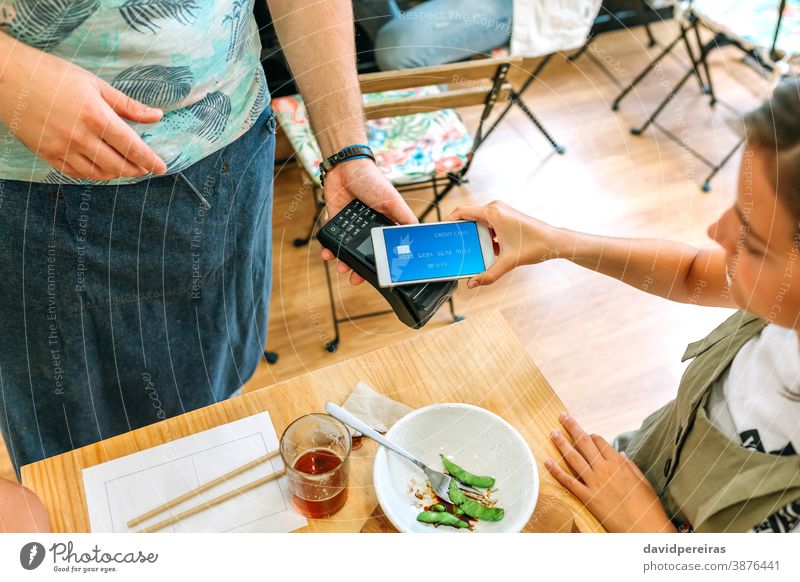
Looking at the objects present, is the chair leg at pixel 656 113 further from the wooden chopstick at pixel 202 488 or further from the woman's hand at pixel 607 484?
the wooden chopstick at pixel 202 488

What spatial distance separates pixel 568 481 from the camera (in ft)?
2.26

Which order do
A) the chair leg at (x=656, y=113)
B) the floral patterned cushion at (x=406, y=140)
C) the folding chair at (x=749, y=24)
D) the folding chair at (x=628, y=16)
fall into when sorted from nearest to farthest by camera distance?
the chair leg at (x=656, y=113), the floral patterned cushion at (x=406, y=140), the folding chair at (x=749, y=24), the folding chair at (x=628, y=16)

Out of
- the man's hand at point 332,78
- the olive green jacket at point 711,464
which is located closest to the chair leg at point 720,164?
the olive green jacket at point 711,464

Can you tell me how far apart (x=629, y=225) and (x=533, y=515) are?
37 cm

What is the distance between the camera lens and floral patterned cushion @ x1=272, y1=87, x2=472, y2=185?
52.0 inches

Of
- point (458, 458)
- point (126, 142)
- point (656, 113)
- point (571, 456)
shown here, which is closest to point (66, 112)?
point (126, 142)

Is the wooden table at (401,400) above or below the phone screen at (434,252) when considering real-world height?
below

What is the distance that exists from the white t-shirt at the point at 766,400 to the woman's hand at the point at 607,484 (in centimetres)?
11

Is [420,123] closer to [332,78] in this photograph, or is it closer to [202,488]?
[332,78]

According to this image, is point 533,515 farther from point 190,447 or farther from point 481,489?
point 190,447

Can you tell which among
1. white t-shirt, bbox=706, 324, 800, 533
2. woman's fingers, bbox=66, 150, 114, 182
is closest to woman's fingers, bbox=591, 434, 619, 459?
white t-shirt, bbox=706, 324, 800, 533

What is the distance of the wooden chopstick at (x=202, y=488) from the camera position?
65cm

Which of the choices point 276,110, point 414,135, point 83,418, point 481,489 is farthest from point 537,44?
point 83,418

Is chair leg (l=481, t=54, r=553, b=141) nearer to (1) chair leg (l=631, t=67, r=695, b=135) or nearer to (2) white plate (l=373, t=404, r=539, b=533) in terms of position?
(1) chair leg (l=631, t=67, r=695, b=135)
